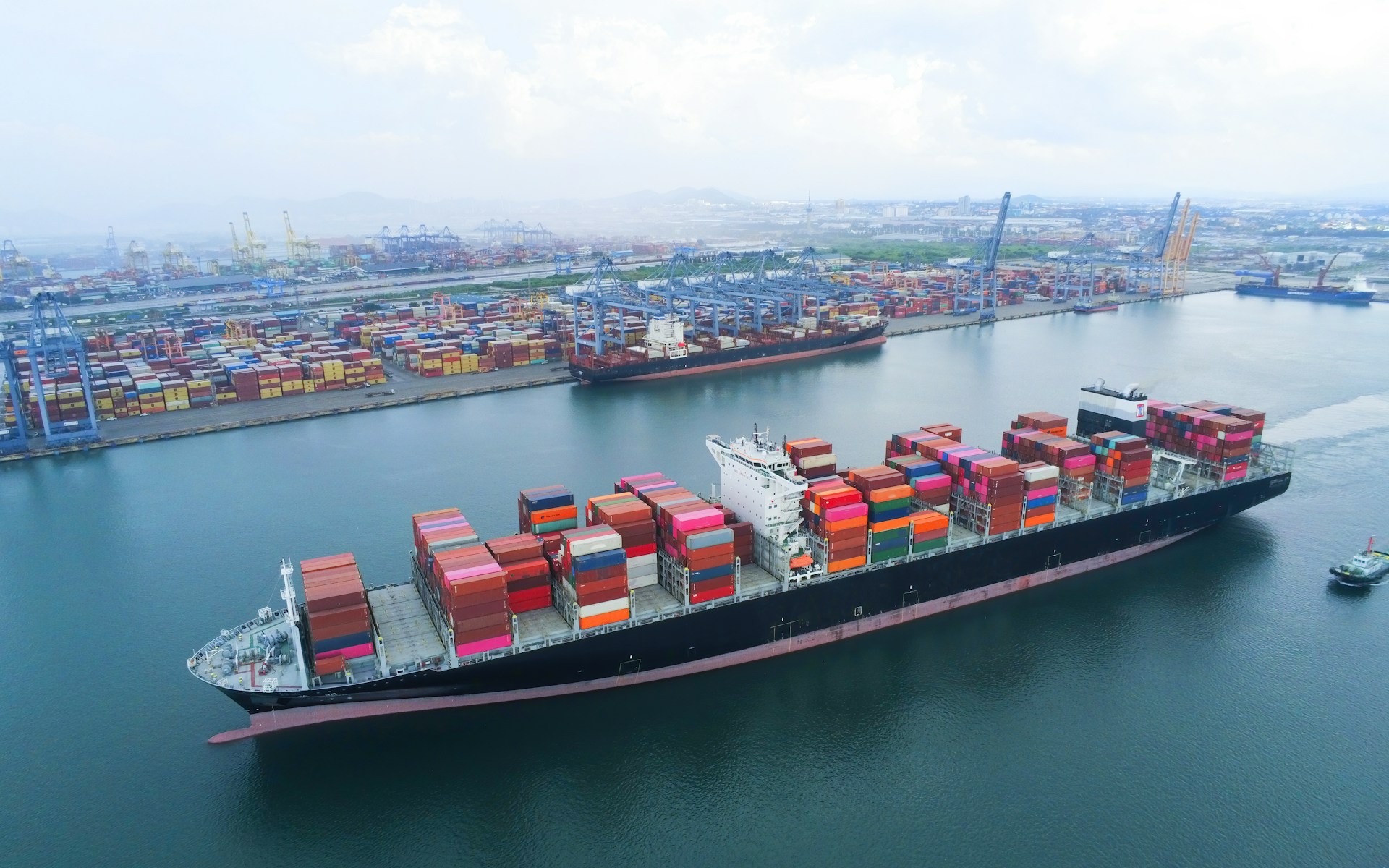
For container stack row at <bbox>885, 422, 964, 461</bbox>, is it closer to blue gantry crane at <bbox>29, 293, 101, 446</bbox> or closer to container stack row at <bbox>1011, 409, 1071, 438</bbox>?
container stack row at <bbox>1011, 409, 1071, 438</bbox>

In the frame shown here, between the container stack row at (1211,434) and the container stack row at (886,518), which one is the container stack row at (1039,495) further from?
the container stack row at (1211,434)

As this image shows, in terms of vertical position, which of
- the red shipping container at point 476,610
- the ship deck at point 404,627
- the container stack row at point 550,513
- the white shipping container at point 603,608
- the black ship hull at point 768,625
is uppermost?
the container stack row at point 550,513

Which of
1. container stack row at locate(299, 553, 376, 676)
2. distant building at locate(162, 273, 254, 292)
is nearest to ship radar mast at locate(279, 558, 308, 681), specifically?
container stack row at locate(299, 553, 376, 676)

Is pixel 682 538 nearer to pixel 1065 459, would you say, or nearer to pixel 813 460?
pixel 813 460

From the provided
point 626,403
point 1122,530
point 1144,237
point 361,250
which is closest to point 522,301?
point 626,403

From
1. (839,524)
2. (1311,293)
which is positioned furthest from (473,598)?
(1311,293)

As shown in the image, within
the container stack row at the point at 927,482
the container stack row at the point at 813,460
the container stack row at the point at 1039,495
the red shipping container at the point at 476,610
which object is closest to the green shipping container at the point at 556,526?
the red shipping container at the point at 476,610
